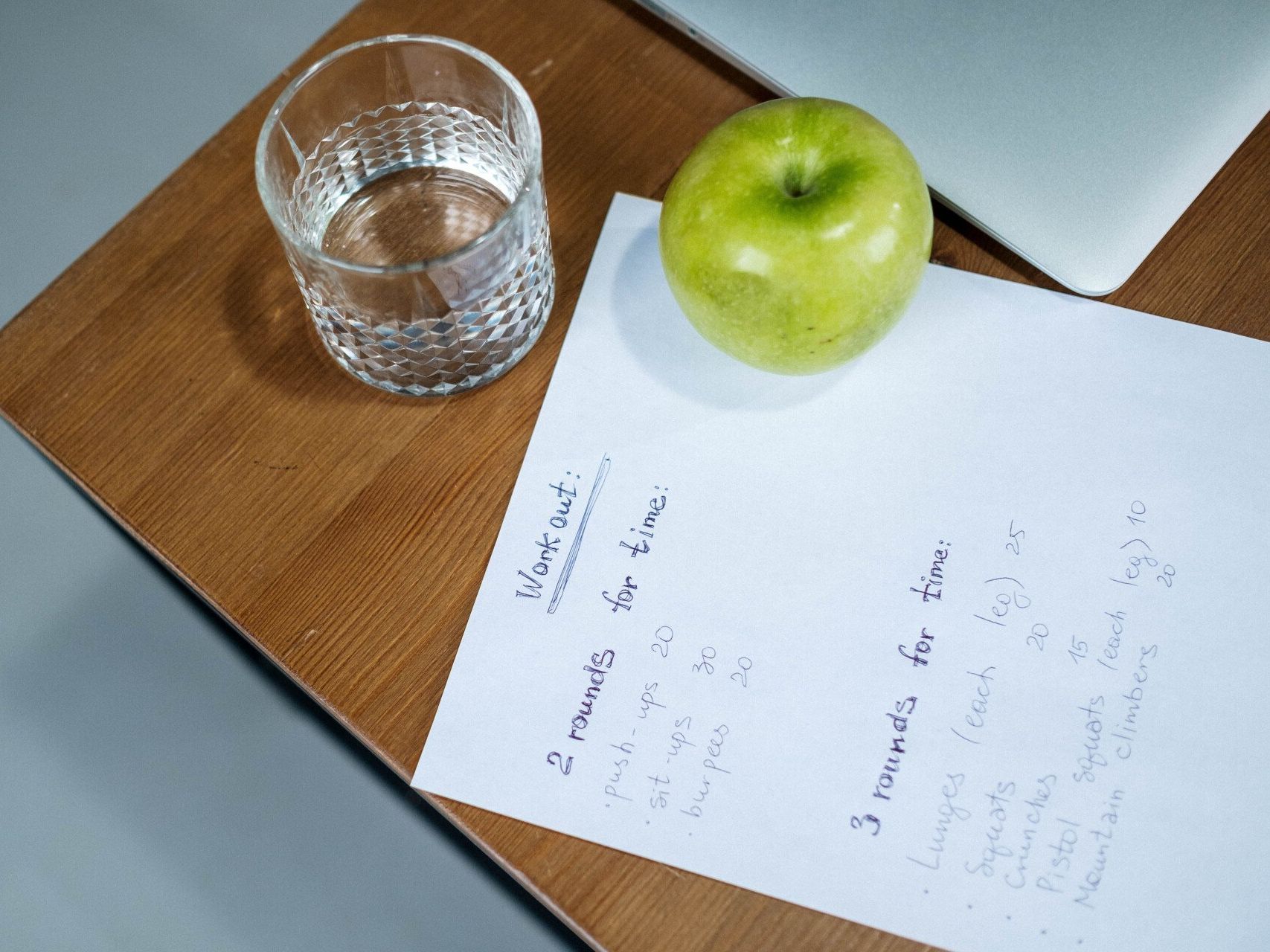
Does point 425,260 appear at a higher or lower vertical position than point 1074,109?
lower

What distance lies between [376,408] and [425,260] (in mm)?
84

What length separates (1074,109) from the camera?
19.6 inches

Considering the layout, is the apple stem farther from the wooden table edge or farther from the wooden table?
the wooden table edge

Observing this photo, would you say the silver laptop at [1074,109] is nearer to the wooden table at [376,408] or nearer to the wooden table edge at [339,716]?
the wooden table at [376,408]

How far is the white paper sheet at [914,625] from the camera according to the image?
16.8 inches

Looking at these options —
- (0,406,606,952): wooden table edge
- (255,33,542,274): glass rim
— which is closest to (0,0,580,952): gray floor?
(0,406,606,952): wooden table edge

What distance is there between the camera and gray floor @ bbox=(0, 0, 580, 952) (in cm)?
71

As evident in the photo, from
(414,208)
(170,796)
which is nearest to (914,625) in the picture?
(414,208)

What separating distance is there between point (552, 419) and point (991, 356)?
21 centimetres

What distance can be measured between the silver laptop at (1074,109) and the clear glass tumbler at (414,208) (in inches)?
7.1

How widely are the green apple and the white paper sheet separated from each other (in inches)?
2.3

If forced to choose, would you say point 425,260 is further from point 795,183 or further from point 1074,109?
point 1074,109

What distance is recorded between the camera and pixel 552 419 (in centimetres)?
50

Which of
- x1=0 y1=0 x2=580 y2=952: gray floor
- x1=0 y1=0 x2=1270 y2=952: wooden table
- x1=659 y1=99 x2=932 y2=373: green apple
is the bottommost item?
x1=0 y1=0 x2=580 y2=952: gray floor
